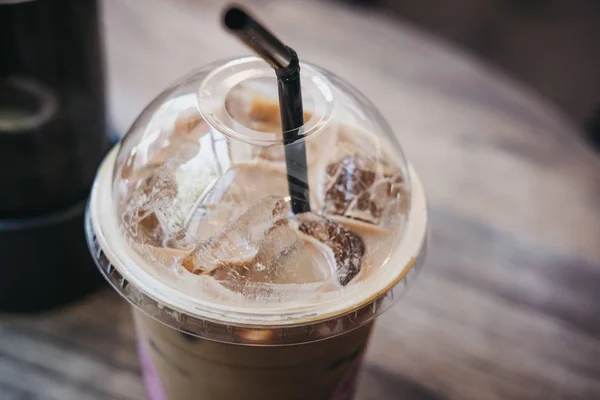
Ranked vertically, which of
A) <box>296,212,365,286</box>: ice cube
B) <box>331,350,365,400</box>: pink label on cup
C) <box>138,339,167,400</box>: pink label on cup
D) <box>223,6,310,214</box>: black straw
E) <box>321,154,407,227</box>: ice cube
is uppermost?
<box>223,6,310,214</box>: black straw

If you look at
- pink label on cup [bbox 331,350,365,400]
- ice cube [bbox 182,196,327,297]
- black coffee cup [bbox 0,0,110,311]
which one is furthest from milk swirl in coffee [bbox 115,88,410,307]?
black coffee cup [bbox 0,0,110,311]

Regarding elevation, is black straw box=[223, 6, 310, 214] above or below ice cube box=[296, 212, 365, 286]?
above

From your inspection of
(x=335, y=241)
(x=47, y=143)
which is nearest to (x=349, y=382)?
(x=335, y=241)

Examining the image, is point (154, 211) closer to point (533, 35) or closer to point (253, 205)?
point (253, 205)

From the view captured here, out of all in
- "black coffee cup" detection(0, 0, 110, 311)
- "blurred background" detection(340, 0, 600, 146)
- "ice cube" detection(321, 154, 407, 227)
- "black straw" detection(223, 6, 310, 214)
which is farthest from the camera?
"blurred background" detection(340, 0, 600, 146)

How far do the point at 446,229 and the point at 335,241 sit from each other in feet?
1.33

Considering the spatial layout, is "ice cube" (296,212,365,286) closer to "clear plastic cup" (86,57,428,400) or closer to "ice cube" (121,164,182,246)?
"clear plastic cup" (86,57,428,400)

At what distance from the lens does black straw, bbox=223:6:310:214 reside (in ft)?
1.66

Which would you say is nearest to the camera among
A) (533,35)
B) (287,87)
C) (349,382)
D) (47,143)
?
(287,87)

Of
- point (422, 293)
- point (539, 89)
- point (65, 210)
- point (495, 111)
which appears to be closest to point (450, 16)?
point (539, 89)

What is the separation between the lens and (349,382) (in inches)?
27.7

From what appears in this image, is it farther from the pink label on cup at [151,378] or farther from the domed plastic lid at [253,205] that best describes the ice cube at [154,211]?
the pink label on cup at [151,378]

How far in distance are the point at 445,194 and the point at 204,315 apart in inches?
21.9

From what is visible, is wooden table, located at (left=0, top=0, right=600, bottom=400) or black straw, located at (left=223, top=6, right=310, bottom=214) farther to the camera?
wooden table, located at (left=0, top=0, right=600, bottom=400)
